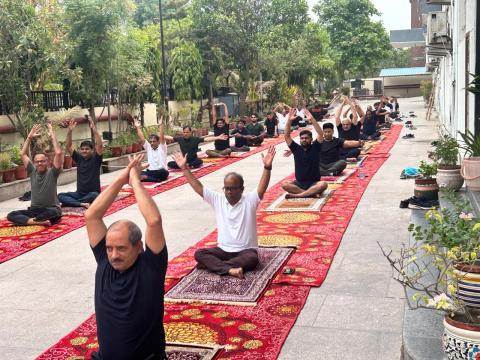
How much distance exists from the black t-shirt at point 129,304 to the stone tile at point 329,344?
53.9 inches

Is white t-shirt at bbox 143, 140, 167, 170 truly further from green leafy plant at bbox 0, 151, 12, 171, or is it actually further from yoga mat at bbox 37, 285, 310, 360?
yoga mat at bbox 37, 285, 310, 360

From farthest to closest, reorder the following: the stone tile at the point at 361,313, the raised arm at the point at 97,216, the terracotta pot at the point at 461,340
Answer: the stone tile at the point at 361,313 < the raised arm at the point at 97,216 < the terracotta pot at the point at 461,340

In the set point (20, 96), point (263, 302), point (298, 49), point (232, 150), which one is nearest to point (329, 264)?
point (263, 302)

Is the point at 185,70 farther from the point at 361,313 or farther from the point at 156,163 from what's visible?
the point at 361,313

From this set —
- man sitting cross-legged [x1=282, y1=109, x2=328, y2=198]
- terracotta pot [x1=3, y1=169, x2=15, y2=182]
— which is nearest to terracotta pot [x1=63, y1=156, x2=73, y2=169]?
terracotta pot [x1=3, y1=169, x2=15, y2=182]

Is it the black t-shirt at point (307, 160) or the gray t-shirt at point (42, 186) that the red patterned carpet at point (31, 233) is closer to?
the gray t-shirt at point (42, 186)

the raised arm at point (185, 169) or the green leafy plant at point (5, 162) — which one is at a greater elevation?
the raised arm at point (185, 169)

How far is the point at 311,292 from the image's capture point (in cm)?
655

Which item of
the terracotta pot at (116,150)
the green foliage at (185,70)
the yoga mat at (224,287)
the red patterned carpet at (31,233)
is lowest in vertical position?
the red patterned carpet at (31,233)

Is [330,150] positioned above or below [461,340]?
above

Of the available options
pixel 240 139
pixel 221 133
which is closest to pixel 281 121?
pixel 240 139

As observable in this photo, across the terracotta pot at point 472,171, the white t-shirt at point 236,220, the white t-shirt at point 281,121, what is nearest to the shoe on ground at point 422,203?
the terracotta pot at point 472,171

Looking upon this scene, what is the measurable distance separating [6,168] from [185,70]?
17.6 meters

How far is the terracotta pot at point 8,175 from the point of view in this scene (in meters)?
14.5
